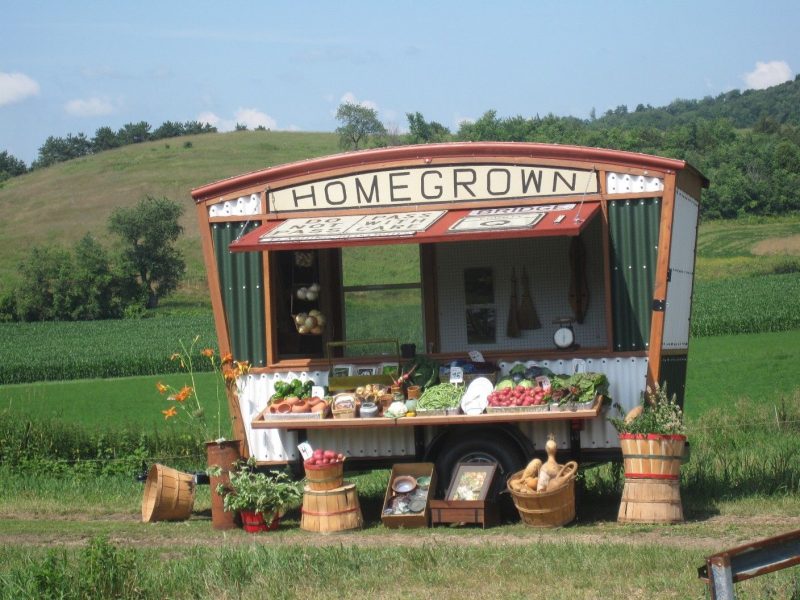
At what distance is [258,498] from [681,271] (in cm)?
480

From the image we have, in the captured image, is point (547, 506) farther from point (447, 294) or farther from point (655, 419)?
point (447, 294)

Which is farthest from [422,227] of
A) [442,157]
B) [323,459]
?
[323,459]

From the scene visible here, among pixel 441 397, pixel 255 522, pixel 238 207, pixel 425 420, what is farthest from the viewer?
pixel 238 207

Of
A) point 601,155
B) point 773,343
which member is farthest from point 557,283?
point 773,343

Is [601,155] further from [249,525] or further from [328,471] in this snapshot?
[249,525]

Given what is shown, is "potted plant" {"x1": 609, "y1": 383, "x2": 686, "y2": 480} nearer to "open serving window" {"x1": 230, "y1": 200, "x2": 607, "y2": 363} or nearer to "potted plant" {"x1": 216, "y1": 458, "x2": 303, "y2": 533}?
"open serving window" {"x1": 230, "y1": 200, "x2": 607, "y2": 363}

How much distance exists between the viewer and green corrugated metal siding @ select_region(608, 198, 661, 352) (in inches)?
447

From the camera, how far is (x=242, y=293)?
1234 cm

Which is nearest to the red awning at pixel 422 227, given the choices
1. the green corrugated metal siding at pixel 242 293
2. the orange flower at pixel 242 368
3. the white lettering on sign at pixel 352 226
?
the white lettering on sign at pixel 352 226

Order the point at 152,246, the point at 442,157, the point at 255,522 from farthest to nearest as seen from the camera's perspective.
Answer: the point at 152,246, the point at 442,157, the point at 255,522

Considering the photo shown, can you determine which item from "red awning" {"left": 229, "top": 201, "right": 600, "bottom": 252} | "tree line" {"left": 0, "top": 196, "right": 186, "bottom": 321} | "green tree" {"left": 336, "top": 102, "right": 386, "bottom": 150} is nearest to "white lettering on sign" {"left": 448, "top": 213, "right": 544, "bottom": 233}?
"red awning" {"left": 229, "top": 201, "right": 600, "bottom": 252}

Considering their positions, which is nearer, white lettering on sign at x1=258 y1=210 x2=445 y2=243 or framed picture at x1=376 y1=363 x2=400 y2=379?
white lettering on sign at x1=258 y1=210 x2=445 y2=243

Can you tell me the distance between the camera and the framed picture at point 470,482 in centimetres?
1123

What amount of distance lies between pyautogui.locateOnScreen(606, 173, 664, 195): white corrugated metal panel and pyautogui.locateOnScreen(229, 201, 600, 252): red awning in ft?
0.75
